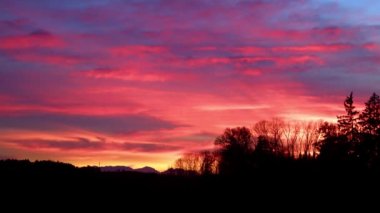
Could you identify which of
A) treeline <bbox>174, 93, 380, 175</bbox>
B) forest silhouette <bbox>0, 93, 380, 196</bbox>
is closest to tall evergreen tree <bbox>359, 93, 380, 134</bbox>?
treeline <bbox>174, 93, 380, 175</bbox>

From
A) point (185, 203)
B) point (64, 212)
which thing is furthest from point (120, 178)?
point (64, 212)

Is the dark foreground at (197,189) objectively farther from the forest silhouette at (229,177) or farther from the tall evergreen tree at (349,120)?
the tall evergreen tree at (349,120)

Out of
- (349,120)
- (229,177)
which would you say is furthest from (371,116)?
(229,177)

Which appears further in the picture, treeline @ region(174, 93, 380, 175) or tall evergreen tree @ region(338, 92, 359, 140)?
tall evergreen tree @ region(338, 92, 359, 140)

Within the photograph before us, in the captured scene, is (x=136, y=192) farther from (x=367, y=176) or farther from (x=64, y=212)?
(x=367, y=176)

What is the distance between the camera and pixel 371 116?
287 feet

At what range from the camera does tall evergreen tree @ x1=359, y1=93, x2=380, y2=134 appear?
283ft

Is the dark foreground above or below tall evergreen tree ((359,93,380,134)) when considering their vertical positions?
below

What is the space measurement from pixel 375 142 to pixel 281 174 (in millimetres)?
42904

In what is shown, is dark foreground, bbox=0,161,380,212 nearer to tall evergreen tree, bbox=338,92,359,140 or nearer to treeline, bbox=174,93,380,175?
treeline, bbox=174,93,380,175

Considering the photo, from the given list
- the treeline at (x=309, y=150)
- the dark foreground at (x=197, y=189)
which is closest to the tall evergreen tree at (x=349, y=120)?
the treeline at (x=309, y=150)

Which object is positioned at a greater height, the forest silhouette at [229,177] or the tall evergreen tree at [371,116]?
the tall evergreen tree at [371,116]

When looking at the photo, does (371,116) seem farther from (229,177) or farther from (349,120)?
(229,177)

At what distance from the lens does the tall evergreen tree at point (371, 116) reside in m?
86.2
